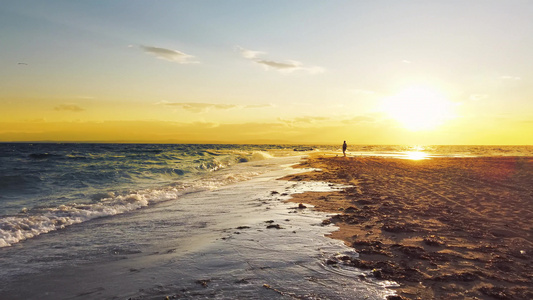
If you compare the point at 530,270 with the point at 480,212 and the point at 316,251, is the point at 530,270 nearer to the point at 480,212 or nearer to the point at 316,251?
the point at 316,251

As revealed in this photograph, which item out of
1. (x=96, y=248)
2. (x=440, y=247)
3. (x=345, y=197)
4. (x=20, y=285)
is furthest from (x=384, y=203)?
(x=20, y=285)

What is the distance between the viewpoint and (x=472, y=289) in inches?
162

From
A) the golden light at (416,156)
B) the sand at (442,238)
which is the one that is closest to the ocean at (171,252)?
the sand at (442,238)

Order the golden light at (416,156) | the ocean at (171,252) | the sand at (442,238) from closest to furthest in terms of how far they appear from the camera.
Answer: the ocean at (171,252), the sand at (442,238), the golden light at (416,156)

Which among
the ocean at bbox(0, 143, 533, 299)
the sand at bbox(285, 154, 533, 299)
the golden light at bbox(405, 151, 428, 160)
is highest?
the golden light at bbox(405, 151, 428, 160)

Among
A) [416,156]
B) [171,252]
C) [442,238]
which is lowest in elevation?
[171,252]

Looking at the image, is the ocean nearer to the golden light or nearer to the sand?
the sand

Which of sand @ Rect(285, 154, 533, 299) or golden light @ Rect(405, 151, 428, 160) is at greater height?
golden light @ Rect(405, 151, 428, 160)

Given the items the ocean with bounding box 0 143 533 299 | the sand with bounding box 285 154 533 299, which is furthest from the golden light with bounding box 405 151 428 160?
the ocean with bounding box 0 143 533 299

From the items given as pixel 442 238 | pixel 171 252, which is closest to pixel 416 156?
pixel 442 238

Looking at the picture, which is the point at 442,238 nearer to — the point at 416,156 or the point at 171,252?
the point at 171,252

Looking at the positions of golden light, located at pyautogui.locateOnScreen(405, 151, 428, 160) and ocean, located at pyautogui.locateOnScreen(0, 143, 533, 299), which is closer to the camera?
ocean, located at pyautogui.locateOnScreen(0, 143, 533, 299)

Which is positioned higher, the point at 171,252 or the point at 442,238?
the point at 442,238

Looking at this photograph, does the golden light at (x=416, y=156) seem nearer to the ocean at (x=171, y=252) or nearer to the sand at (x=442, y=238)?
the sand at (x=442, y=238)
